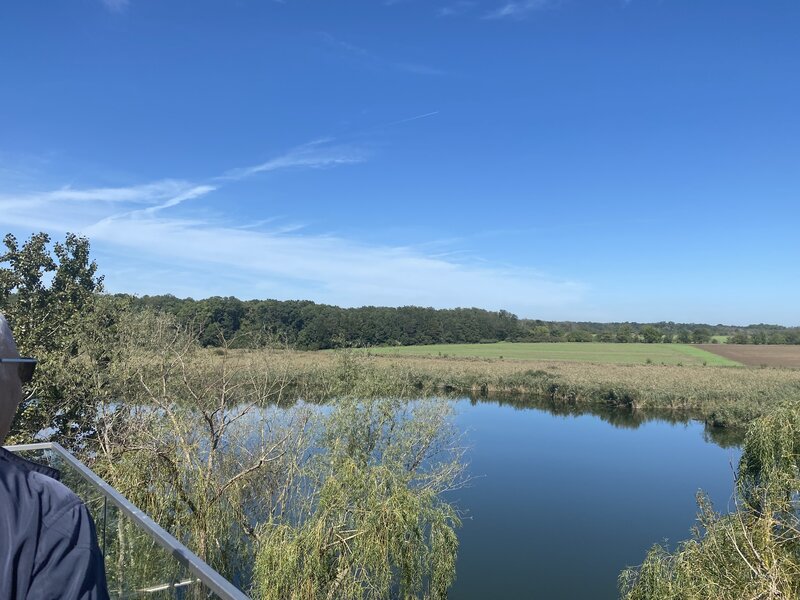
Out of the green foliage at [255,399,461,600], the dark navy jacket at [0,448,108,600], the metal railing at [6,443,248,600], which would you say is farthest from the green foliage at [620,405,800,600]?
the dark navy jacket at [0,448,108,600]

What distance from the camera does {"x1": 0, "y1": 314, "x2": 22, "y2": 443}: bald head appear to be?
2.76ft

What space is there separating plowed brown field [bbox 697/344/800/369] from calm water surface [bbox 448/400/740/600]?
66.6 feet

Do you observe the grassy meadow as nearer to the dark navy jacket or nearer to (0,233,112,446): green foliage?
(0,233,112,446): green foliage

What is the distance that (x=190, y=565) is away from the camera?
136cm

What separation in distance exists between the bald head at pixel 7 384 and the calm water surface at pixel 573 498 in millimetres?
8319

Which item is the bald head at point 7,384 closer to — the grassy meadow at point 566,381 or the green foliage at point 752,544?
the green foliage at point 752,544

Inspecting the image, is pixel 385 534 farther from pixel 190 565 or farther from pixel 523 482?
→ pixel 523 482

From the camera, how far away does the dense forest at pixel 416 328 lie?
17408 mm

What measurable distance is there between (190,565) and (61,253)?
11965mm

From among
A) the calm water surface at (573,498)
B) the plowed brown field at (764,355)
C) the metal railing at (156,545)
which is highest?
the metal railing at (156,545)

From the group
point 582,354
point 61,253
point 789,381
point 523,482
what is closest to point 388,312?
point 582,354

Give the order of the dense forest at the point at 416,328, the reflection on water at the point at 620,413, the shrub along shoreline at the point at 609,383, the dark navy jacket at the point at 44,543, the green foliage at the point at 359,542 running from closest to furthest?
the dark navy jacket at the point at 44,543 → the green foliage at the point at 359,542 → the dense forest at the point at 416,328 → the reflection on water at the point at 620,413 → the shrub along shoreline at the point at 609,383

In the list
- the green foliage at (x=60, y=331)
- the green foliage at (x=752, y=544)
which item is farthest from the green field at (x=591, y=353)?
the green foliage at (x=752, y=544)

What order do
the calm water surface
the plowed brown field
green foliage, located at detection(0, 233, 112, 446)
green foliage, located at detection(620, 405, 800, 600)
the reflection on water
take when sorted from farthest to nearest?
the plowed brown field, the reflection on water, the calm water surface, green foliage, located at detection(0, 233, 112, 446), green foliage, located at detection(620, 405, 800, 600)
